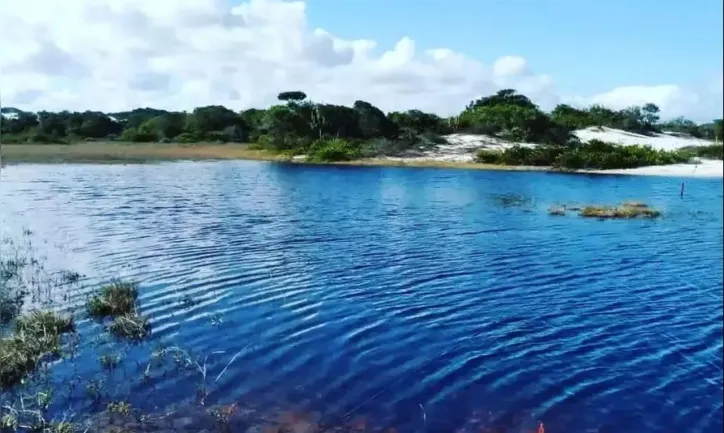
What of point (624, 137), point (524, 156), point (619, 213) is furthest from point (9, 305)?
point (624, 137)

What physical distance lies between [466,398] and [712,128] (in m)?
8.04

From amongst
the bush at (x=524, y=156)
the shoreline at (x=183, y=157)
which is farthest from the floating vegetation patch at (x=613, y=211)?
the bush at (x=524, y=156)

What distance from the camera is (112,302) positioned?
1406 cm

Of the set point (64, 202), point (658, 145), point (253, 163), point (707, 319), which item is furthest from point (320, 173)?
point (707, 319)

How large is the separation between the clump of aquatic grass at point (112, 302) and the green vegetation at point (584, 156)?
57363 mm

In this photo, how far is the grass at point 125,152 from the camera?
66.1 m

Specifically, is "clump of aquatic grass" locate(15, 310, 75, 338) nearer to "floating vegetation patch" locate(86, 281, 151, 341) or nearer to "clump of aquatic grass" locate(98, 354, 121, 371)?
"floating vegetation patch" locate(86, 281, 151, 341)

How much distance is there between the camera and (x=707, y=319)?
1452cm

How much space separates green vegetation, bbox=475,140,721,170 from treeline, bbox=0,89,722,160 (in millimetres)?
7151

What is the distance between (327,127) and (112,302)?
74.6 m

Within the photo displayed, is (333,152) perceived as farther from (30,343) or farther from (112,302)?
(30,343)

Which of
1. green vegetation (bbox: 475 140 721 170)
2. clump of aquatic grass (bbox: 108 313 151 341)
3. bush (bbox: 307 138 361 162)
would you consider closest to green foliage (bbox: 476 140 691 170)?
green vegetation (bbox: 475 140 721 170)

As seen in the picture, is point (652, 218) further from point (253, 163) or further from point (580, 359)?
point (253, 163)

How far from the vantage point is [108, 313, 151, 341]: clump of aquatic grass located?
41.4ft
